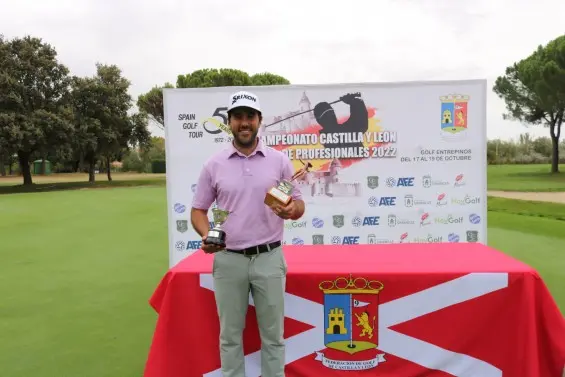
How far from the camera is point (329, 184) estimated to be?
4652mm

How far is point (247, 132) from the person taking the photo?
2.33m

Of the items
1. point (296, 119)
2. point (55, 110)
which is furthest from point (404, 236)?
point (55, 110)

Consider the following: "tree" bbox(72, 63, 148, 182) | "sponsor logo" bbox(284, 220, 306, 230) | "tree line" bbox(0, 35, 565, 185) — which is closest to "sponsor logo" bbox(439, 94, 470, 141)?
"sponsor logo" bbox(284, 220, 306, 230)

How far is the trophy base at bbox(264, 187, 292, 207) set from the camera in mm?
2148

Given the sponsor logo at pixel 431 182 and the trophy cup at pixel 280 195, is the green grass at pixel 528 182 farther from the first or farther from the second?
the trophy cup at pixel 280 195

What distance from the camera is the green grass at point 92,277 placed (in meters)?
3.48

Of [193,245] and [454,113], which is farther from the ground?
[454,113]

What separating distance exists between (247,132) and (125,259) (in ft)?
17.4

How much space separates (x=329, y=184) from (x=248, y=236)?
2.44m

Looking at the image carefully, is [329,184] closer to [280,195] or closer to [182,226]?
[182,226]

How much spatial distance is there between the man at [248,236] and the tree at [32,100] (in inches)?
969

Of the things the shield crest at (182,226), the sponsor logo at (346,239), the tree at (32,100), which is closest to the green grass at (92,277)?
the shield crest at (182,226)

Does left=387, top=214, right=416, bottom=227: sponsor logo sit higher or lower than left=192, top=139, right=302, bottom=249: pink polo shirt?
lower

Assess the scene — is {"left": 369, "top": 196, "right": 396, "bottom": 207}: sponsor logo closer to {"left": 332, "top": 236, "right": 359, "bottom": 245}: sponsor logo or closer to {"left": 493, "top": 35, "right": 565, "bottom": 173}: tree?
{"left": 332, "top": 236, "right": 359, "bottom": 245}: sponsor logo
